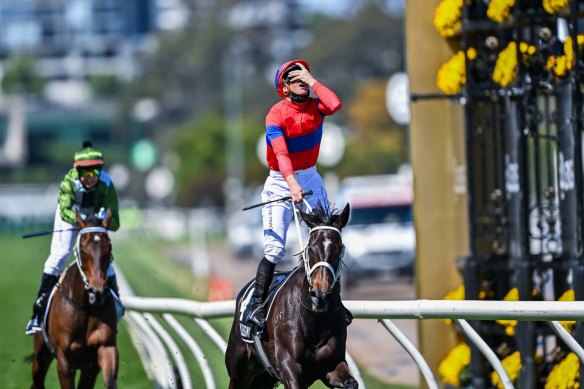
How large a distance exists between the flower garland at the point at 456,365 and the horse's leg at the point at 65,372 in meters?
2.91

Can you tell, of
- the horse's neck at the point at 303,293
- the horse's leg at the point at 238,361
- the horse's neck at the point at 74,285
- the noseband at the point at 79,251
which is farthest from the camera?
the horse's neck at the point at 74,285

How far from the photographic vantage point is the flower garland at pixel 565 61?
9.80 metres

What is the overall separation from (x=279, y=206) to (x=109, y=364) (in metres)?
2.18

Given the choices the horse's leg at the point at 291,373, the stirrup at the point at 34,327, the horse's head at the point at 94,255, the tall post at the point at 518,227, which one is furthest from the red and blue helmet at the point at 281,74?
the stirrup at the point at 34,327

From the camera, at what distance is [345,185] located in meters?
28.5

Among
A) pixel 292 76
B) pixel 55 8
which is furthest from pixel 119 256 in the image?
pixel 55 8

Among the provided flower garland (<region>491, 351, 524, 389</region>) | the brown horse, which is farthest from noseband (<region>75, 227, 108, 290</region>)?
flower garland (<region>491, 351, 524, 389</region>)

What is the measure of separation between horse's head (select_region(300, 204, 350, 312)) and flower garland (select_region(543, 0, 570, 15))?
10.4 ft

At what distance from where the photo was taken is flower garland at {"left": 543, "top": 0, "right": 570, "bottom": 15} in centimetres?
995

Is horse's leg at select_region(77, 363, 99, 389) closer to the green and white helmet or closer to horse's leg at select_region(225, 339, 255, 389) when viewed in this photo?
the green and white helmet

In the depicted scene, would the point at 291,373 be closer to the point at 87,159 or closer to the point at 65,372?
the point at 65,372

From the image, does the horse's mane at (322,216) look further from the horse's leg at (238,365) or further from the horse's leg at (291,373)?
the horse's leg at (238,365)

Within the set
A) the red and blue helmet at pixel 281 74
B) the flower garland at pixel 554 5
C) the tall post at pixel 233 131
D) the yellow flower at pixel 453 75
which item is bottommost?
the red and blue helmet at pixel 281 74

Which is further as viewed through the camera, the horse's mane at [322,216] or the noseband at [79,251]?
the noseband at [79,251]
